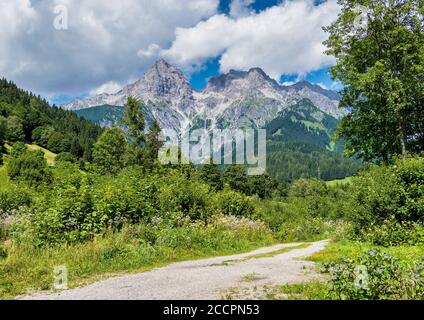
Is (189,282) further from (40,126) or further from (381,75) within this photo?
(40,126)

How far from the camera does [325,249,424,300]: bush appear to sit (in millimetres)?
6629

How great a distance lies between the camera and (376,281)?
6805mm

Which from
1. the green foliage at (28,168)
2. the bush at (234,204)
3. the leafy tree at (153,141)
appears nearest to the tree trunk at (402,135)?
the bush at (234,204)

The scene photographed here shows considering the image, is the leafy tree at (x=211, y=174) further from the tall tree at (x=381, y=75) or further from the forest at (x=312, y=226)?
the tall tree at (x=381, y=75)

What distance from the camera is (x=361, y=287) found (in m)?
6.62

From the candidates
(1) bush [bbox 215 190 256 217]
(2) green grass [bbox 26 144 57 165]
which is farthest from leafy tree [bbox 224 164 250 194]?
(1) bush [bbox 215 190 256 217]

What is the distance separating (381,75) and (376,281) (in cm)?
2085

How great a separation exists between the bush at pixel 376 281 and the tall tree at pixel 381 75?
61.6 ft

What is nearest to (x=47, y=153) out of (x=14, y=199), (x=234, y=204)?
(x=234, y=204)

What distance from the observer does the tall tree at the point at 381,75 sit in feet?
78.3

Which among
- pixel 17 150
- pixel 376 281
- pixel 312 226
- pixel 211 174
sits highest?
pixel 17 150

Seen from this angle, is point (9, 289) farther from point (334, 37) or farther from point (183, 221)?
point (334, 37)

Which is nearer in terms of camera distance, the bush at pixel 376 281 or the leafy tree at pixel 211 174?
the bush at pixel 376 281
